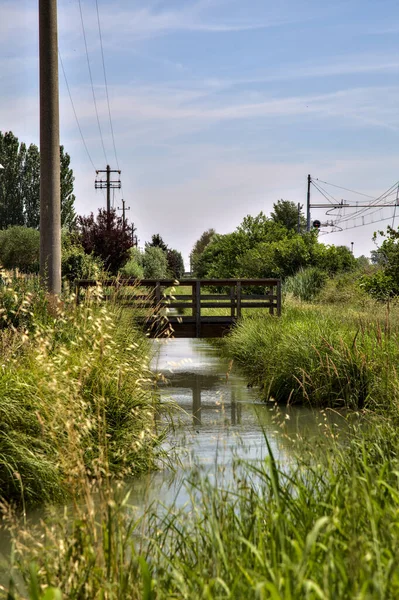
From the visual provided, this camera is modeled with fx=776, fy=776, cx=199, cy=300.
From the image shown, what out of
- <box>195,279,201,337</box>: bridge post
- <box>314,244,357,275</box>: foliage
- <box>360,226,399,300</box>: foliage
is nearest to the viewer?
<box>195,279,201,337</box>: bridge post

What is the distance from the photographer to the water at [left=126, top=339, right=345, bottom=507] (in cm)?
519

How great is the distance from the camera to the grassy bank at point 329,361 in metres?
8.34

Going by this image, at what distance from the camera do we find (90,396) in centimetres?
620

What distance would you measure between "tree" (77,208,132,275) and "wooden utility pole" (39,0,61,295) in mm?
25328

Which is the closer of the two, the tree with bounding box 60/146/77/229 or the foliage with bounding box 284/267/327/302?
the foliage with bounding box 284/267/327/302

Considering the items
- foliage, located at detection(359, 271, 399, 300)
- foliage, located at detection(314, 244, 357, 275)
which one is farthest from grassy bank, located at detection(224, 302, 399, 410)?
foliage, located at detection(314, 244, 357, 275)

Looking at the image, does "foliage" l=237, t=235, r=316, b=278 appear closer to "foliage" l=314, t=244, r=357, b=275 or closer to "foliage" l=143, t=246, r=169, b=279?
"foliage" l=314, t=244, r=357, b=275

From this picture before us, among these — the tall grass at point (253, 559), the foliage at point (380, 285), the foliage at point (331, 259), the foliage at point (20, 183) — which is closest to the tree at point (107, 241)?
the foliage at point (331, 259)

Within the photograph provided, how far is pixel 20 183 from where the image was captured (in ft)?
204

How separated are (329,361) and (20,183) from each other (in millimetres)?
56636

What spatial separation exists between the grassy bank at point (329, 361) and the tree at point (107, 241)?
25.1m

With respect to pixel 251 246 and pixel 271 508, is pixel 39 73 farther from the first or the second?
pixel 251 246

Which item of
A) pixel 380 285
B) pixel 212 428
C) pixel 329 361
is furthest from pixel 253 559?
pixel 380 285

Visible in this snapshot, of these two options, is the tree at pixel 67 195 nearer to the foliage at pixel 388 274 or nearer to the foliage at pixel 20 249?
the foliage at pixel 20 249
